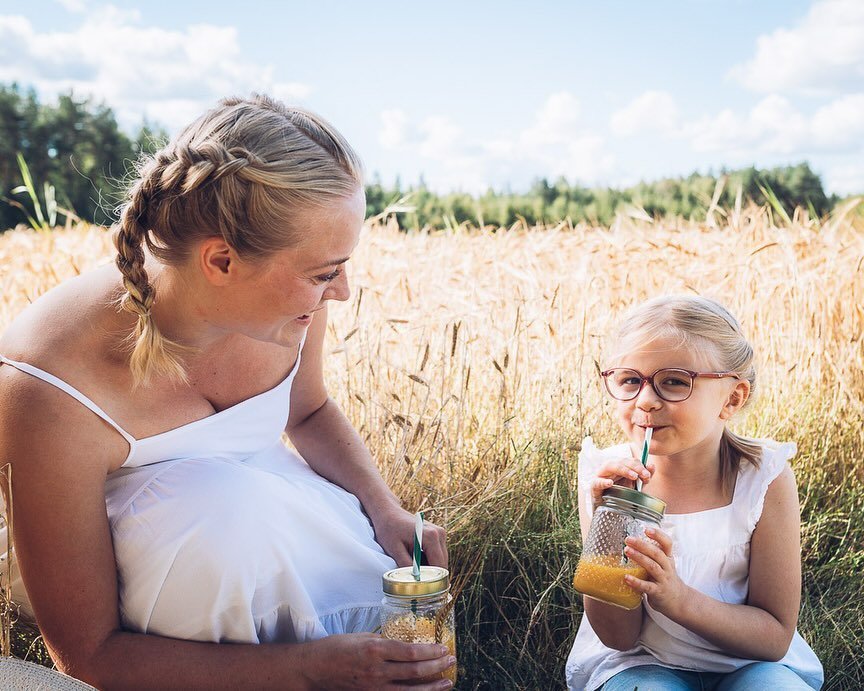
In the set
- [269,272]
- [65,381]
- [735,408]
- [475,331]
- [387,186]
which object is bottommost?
[387,186]

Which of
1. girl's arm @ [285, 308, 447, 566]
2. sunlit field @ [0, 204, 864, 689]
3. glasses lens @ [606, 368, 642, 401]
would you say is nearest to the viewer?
glasses lens @ [606, 368, 642, 401]

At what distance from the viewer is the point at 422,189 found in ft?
55.4

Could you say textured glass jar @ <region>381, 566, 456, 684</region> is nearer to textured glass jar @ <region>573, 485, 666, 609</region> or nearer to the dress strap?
textured glass jar @ <region>573, 485, 666, 609</region>

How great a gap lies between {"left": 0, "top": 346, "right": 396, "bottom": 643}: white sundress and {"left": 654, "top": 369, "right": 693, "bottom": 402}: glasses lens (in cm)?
75

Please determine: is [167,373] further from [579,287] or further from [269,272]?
[579,287]

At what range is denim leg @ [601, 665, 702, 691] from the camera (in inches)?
78.4

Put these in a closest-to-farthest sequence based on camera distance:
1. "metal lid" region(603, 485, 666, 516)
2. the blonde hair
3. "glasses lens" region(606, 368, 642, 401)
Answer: "metal lid" region(603, 485, 666, 516), the blonde hair, "glasses lens" region(606, 368, 642, 401)

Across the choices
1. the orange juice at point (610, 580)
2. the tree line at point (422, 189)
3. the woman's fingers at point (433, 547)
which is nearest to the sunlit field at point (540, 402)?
the woman's fingers at point (433, 547)

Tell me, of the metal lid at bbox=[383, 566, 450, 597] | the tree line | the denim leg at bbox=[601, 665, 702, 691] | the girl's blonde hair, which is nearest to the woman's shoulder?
the metal lid at bbox=[383, 566, 450, 597]

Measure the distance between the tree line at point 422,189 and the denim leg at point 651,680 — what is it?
619 cm

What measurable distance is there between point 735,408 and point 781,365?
1971 mm

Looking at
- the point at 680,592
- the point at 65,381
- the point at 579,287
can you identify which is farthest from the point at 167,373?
the point at 579,287

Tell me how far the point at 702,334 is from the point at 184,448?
3.89 ft

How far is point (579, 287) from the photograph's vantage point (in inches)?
165
